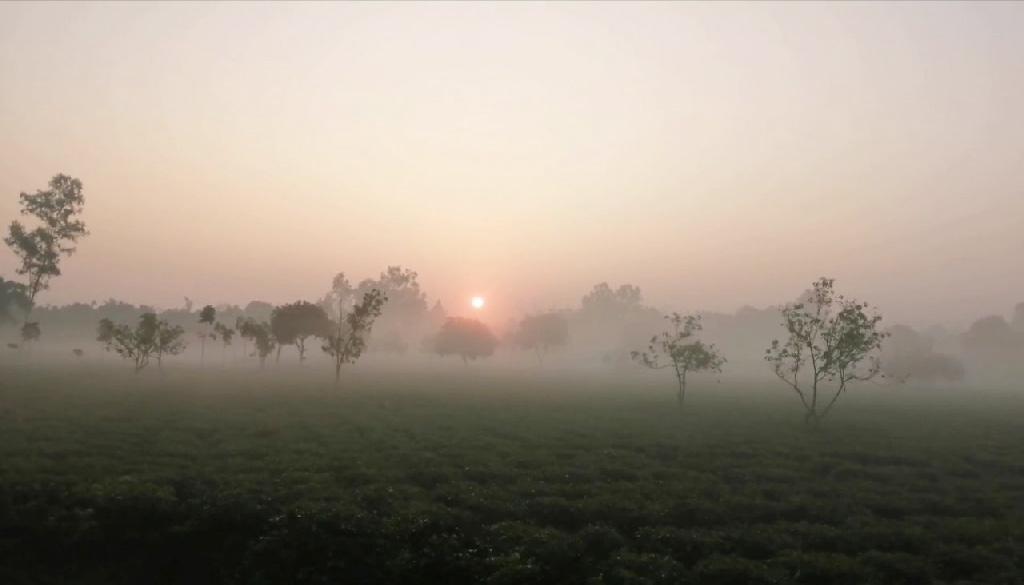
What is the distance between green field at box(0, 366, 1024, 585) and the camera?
859 inches

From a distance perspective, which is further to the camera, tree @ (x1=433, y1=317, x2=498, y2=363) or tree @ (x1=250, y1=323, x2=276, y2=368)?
tree @ (x1=433, y1=317, x2=498, y2=363)

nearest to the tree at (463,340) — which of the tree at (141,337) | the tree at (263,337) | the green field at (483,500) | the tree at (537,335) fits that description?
the tree at (537,335)

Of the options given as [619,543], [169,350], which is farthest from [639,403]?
[169,350]

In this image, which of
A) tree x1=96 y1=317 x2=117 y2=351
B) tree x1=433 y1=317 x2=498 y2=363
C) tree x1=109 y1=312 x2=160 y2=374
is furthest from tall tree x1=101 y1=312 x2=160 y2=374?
tree x1=433 y1=317 x2=498 y2=363

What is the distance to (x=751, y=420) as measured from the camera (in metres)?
62.2

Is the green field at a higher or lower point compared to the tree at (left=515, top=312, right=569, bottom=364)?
lower

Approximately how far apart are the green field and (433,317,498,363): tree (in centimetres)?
9676

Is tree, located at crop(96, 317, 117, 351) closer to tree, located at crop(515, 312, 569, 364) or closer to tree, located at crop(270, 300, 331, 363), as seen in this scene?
tree, located at crop(270, 300, 331, 363)

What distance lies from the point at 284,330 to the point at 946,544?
96.5 metres

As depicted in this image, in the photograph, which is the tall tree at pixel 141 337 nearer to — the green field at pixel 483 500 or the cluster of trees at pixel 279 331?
the cluster of trees at pixel 279 331

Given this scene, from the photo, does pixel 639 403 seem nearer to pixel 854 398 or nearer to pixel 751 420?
pixel 751 420

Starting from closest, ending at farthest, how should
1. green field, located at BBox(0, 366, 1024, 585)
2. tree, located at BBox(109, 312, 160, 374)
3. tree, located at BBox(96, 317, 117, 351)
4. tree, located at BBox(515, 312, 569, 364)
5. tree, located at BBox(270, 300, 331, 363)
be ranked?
green field, located at BBox(0, 366, 1024, 585)
tree, located at BBox(109, 312, 160, 374)
tree, located at BBox(96, 317, 117, 351)
tree, located at BBox(270, 300, 331, 363)
tree, located at BBox(515, 312, 569, 364)

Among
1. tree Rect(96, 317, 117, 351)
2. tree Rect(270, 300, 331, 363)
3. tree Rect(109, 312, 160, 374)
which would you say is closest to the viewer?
tree Rect(109, 312, 160, 374)

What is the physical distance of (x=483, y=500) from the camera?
1134 inches
